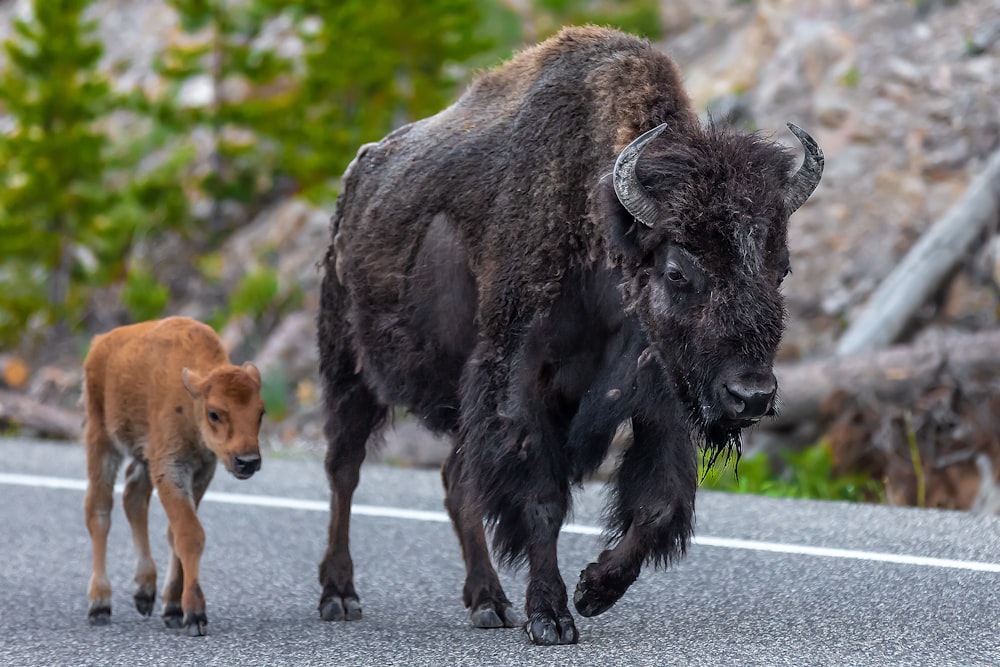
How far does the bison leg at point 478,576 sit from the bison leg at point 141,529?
55.0 inches

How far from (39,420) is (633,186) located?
9.76 meters

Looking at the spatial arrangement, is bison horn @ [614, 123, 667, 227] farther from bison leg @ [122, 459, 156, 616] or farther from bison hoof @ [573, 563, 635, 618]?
bison leg @ [122, 459, 156, 616]

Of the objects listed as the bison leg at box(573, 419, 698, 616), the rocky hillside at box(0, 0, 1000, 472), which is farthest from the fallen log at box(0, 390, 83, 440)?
the bison leg at box(573, 419, 698, 616)

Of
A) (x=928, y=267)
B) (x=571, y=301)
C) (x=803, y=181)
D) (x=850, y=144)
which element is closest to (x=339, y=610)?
(x=571, y=301)

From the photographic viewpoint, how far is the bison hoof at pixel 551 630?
5.59 metres

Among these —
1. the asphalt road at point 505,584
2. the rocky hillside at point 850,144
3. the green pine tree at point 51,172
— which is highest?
the asphalt road at point 505,584

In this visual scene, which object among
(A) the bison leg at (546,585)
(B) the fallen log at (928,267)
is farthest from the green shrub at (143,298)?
(A) the bison leg at (546,585)

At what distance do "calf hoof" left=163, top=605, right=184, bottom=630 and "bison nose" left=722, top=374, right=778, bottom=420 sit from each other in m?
2.60

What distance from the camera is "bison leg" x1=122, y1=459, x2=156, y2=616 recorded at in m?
6.52

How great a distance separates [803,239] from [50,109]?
1206cm

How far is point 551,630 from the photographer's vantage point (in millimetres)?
5609

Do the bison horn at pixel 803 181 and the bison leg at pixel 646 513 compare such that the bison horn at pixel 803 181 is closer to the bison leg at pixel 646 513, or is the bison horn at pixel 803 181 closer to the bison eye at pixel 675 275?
the bison eye at pixel 675 275

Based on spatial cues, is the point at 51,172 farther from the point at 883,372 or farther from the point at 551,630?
the point at 551,630

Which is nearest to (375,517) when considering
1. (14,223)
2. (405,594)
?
(405,594)
